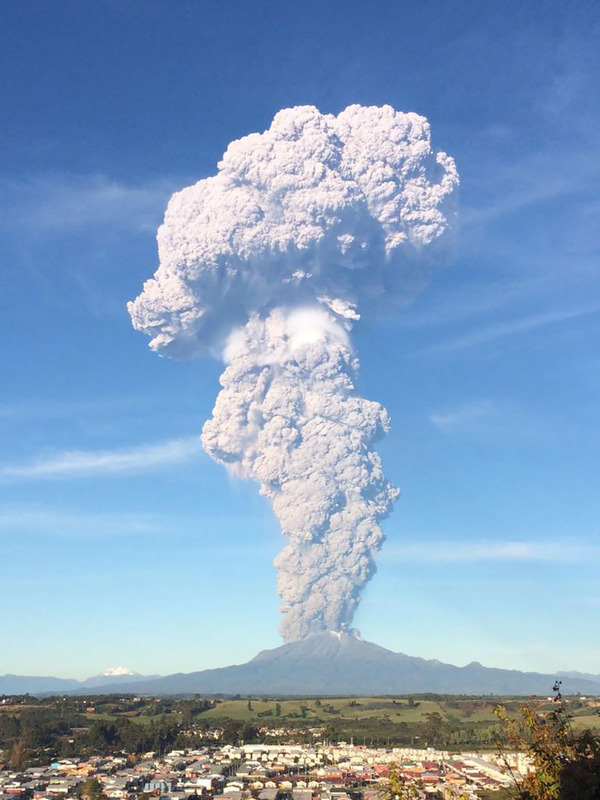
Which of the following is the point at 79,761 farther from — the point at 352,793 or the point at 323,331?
the point at 323,331

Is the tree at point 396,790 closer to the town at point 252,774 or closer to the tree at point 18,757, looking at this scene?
the town at point 252,774

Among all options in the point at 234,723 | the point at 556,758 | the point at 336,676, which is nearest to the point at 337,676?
the point at 336,676

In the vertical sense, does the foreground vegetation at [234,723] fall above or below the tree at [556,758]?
above

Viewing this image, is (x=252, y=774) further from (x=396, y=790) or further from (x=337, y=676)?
(x=337, y=676)

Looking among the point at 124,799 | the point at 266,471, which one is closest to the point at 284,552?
the point at 266,471

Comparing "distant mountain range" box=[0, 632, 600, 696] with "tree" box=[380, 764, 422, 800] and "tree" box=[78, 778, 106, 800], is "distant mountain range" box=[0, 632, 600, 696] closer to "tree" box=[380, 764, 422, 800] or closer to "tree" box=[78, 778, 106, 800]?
"tree" box=[78, 778, 106, 800]

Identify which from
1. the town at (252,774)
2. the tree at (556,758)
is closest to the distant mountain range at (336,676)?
the town at (252,774)
